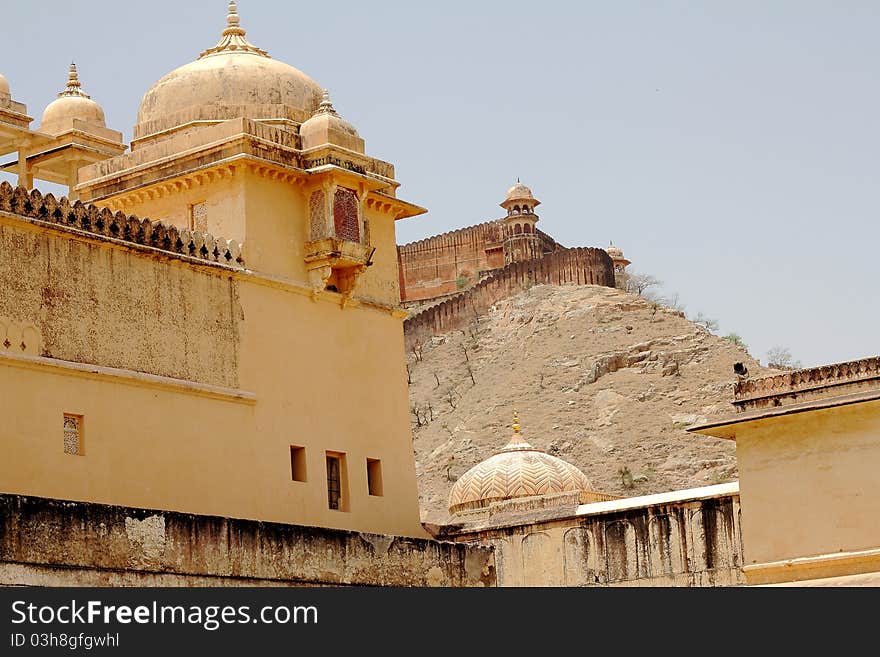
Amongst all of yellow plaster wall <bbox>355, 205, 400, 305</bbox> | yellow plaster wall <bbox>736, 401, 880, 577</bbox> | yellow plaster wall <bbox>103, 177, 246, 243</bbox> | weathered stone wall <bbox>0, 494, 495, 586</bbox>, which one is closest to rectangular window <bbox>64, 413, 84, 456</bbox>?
weathered stone wall <bbox>0, 494, 495, 586</bbox>

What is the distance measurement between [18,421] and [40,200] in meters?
2.13

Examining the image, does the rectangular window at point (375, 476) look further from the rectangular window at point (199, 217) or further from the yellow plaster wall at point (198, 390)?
the rectangular window at point (199, 217)

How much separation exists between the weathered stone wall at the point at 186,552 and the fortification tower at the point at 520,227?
1940 inches

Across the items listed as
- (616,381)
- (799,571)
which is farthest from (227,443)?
(616,381)

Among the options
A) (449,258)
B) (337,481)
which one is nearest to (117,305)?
(337,481)

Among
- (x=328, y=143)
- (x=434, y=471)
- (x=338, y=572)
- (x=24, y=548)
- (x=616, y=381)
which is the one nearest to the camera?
(x=24, y=548)

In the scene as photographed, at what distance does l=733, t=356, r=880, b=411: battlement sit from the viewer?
18.5m

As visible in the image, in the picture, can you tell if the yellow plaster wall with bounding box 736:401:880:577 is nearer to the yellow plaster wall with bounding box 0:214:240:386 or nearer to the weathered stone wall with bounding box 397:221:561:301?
the yellow plaster wall with bounding box 0:214:240:386

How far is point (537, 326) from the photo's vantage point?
6462cm

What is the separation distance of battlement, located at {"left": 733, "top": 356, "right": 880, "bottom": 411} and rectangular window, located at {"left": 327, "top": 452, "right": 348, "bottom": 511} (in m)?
4.37

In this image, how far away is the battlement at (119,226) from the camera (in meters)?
16.9

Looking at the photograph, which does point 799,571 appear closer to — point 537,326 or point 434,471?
point 434,471

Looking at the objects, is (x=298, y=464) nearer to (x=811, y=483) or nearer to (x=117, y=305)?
(x=117, y=305)

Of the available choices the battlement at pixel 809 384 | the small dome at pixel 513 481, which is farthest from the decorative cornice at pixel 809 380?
the small dome at pixel 513 481
